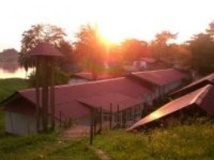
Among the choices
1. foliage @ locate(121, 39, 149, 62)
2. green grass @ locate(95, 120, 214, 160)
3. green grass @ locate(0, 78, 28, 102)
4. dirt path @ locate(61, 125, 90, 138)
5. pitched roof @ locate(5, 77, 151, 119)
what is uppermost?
foliage @ locate(121, 39, 149, 62)

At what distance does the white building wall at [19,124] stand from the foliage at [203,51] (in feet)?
98.6

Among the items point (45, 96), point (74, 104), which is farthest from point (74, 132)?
point (74, 104)

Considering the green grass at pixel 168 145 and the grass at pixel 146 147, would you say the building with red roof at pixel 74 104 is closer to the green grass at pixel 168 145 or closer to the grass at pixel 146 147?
the grass at pixel 146 147

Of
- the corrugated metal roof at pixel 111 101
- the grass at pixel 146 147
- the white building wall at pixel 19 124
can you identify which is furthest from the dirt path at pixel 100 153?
the corrugated metal roof at pixel 111 101

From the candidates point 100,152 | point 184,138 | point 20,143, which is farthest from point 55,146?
point 184,138

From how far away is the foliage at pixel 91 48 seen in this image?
56.9m

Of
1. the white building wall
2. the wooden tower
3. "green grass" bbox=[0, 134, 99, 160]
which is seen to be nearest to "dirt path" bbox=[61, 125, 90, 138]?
"green grass" bbox=[0, 134, 99, 160]

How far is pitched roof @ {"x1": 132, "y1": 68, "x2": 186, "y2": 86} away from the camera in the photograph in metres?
41.9

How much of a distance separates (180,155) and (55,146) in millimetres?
7287

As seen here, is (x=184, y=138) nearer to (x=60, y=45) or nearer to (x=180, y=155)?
(x=180, y=155)

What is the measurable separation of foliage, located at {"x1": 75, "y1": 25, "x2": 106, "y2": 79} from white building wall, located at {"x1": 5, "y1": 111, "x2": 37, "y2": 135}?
2762 cm

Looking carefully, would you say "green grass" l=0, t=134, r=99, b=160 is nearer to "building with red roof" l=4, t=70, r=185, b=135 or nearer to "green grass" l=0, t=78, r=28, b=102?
"building with red roof" l=4, t=70, r=185, b=135

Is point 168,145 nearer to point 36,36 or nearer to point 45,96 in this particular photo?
point 45,96

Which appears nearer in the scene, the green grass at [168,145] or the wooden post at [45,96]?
the green grass at [168,145]
